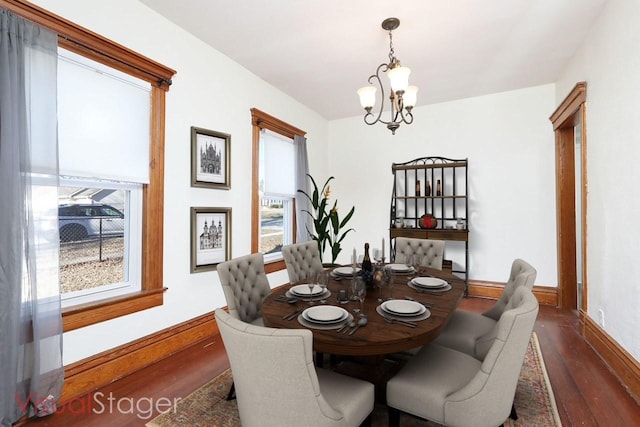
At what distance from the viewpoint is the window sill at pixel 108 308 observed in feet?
6.43

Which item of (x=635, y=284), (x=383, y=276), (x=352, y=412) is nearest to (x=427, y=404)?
(x=352, y=412)

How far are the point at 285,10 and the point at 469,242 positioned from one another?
3.65m

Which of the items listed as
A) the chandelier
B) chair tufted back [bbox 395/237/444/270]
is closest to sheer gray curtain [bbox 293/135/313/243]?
chair tufted back [bbox 395/237/444/270]

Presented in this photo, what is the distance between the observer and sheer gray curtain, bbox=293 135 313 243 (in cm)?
428

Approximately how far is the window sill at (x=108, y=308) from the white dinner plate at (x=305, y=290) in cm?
124

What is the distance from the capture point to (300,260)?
2863 millimetres

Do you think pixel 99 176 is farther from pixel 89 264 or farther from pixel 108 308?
pixel 108 308

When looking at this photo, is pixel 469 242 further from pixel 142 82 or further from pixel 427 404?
pixel 142 82

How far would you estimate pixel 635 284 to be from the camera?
80.4 inches

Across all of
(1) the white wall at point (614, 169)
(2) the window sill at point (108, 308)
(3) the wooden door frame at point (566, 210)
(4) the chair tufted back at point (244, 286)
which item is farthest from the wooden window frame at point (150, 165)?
(3) the wooden door frame at point (566, 210)

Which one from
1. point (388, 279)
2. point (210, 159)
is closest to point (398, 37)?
point (210, 159)

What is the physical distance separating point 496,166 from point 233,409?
4149 mm

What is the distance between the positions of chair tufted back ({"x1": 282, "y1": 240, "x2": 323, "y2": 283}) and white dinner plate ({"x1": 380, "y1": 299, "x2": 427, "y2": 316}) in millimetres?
1193

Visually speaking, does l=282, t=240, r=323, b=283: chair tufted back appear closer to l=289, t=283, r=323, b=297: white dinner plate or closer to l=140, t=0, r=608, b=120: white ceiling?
l=289, t=283, r=323, b=297: white dinner plate
